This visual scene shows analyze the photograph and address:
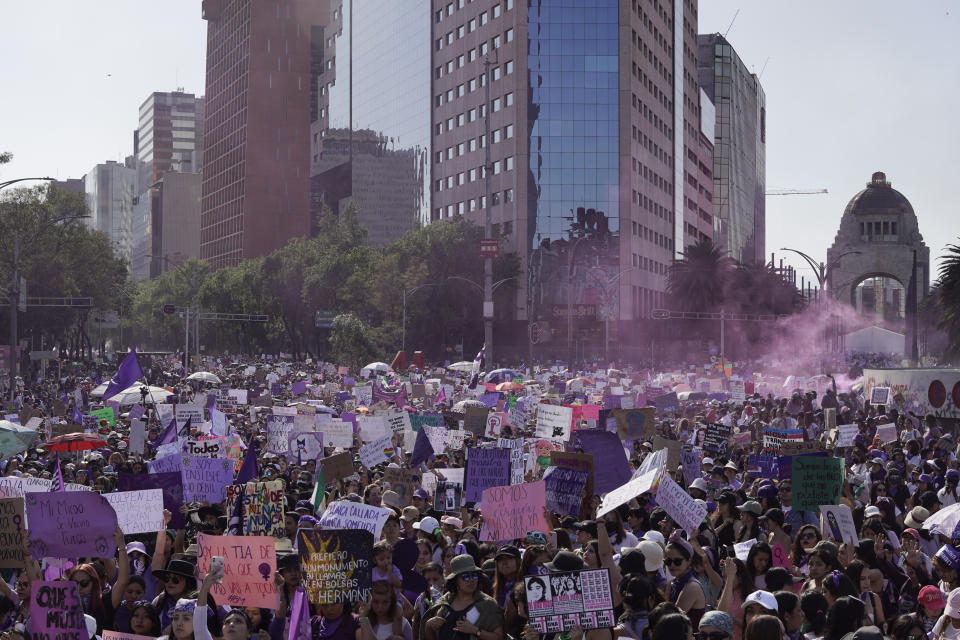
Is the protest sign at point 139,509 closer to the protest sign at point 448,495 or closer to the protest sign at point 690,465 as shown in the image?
the protest sign at point 448,495

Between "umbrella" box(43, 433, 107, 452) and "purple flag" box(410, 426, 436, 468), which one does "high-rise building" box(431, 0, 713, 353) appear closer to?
"umbrella" box(43, 433, 107, 452)

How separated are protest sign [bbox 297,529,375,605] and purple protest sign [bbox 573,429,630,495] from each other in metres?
5.49

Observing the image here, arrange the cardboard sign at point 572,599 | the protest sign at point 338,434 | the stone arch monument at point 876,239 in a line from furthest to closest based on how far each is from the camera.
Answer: the stone arch monument at point 876,239
the protest sign at point 338,434
the cardboard sign at point 572,599

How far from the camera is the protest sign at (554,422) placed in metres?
17.8

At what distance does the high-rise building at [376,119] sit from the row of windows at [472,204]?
3358mm

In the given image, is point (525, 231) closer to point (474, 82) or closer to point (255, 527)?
point (474, 82)

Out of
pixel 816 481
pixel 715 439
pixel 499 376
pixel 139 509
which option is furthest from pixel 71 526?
pixel 499 376

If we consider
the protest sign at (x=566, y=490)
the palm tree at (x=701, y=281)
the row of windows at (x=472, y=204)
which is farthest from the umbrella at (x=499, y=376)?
the row of windows at (x=472, y=204)

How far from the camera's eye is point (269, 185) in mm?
A: 170875

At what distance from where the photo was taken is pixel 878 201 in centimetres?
13500

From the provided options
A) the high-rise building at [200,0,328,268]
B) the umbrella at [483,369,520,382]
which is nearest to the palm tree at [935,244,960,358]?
the umbrella at [483,369,520,382]

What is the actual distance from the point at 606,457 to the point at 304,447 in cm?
847

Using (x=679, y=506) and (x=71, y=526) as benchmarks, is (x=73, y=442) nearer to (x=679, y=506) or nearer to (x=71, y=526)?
(x=71, y=526)

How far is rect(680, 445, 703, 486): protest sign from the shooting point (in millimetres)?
15523
